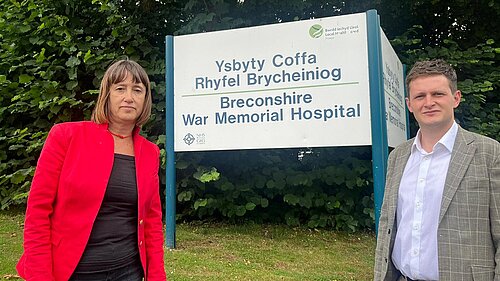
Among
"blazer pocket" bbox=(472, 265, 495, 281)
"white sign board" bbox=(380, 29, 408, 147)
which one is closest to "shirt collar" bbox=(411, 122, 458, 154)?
"blazer pocket" bbox=(472, 265, 495, 281)

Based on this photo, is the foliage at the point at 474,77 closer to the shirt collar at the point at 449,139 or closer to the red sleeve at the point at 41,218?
the shirt collar at the point at 449,139

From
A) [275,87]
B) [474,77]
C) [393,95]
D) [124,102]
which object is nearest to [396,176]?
[124,102]

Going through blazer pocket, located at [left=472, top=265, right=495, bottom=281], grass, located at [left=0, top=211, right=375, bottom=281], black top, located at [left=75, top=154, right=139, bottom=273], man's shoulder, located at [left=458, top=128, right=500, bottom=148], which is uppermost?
man's shoulder, located at [left=458, top=128, right=500, bottom=148]

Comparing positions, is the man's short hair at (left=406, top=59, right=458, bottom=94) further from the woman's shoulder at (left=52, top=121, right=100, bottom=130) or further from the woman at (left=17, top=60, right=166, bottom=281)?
the woman's shoulder at (left=52, top=121, right=100, bottom=130)

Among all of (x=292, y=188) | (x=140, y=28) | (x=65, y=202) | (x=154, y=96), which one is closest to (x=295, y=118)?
(x=292, y=188)

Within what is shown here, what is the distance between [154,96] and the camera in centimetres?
668

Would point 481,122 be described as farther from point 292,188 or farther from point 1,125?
point 1,125

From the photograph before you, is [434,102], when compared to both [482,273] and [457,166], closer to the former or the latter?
[457,166]

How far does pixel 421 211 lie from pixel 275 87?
3199 millimetres

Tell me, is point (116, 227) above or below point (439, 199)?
below

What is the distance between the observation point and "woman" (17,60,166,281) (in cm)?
179

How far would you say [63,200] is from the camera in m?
1.81

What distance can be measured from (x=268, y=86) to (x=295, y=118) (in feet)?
1.61

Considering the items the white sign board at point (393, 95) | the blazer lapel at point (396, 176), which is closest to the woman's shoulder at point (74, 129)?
the blazer lapel at point (396, 176)
